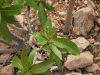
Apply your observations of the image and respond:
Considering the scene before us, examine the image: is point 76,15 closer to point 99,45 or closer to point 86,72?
point 99,45

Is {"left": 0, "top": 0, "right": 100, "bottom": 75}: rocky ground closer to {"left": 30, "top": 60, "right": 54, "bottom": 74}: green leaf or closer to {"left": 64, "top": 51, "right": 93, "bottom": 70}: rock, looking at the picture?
{"left": 64, "top": 51, "right": 93, "bottom": 70}: rock

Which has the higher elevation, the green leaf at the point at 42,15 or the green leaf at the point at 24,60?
the green leaf at the point at 42,15

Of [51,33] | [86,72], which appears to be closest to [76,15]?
[86,72]

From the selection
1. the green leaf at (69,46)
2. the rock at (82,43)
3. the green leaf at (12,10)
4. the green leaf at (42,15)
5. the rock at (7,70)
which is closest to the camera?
the green leaf at (12,10)

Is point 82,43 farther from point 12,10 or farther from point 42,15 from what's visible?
point 12,10

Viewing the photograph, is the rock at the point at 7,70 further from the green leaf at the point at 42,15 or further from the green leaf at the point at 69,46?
the green leaf at the point at 69,46

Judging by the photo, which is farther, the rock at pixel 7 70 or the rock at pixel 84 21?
the rock at pixel 84 21

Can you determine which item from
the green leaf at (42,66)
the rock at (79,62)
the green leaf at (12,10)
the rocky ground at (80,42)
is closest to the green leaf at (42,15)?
the green leaf at (12,10)

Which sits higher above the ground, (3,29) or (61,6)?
(61,6)
